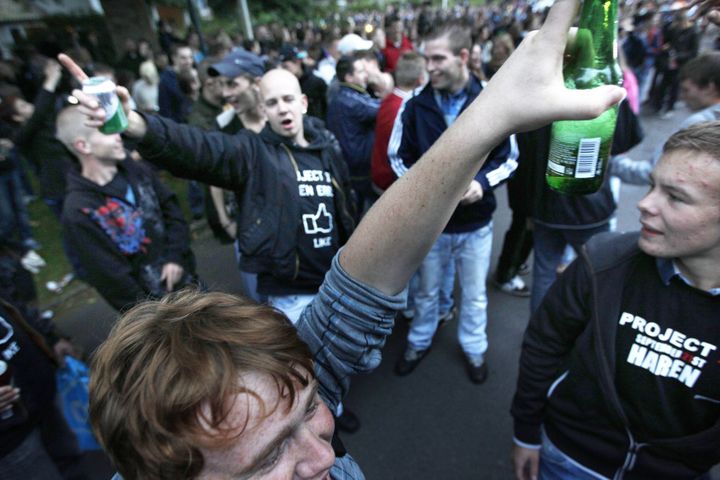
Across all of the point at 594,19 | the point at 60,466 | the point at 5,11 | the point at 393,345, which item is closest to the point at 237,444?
the point at 594,19

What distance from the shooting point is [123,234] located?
2.49 meters

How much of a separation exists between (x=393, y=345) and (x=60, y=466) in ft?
7.55

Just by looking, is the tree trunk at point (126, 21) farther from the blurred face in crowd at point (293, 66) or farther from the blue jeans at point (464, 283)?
the blue jeans at point (464, 283)

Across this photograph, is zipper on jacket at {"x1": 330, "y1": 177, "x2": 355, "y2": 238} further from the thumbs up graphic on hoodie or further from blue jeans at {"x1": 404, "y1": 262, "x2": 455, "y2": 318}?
blue jeans at {"x1": 404, "y1": 262, "x2": 455, "y2": 318}

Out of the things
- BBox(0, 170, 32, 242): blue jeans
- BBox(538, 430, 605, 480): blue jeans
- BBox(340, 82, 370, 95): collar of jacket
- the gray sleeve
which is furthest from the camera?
BBox(0, 170, 32, 242): blue jeans

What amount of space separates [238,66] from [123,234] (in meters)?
1.92

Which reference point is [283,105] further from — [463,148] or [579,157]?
[463,148]

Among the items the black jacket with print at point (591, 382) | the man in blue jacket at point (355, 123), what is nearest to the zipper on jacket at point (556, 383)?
the black jacket with print at point (591, 382)

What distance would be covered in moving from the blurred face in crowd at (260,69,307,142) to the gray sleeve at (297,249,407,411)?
1.63 m

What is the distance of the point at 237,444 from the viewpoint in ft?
2.55

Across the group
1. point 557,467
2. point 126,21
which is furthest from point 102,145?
point 126,21

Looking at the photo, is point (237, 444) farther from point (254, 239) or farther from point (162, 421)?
point (254, 239)

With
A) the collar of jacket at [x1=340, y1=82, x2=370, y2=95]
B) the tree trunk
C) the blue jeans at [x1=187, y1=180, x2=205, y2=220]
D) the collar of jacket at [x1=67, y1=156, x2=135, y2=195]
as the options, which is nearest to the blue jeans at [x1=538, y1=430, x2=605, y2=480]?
the collar of jacket at [x1=67, y1=156, x2=135, y2=195]

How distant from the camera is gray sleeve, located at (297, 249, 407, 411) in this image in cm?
97
